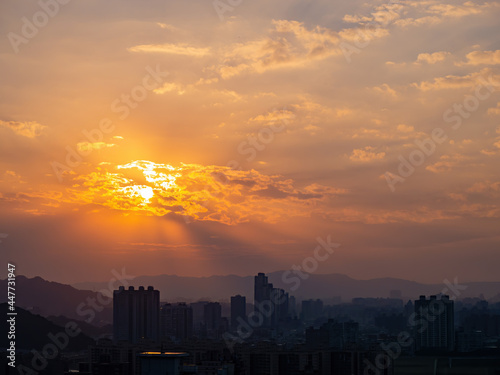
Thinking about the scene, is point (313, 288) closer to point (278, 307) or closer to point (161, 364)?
point (278, 307)

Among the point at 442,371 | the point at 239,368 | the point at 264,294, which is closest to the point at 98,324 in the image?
the point at 264,294

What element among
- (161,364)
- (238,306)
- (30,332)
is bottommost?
(238,306)

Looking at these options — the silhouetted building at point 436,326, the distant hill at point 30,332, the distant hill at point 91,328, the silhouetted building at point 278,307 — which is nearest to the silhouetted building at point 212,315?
the silhouetted building at point 278,307

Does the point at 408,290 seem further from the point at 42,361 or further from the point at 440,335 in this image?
the point at 42,361

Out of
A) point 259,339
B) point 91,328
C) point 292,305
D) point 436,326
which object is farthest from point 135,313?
point 292,305

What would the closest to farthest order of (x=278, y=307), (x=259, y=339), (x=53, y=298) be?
(x=259, y=339), (x=278, y=307), (x=53, y=298)

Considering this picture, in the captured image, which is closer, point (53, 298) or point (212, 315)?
point (212, 315)

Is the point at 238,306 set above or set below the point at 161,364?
below
